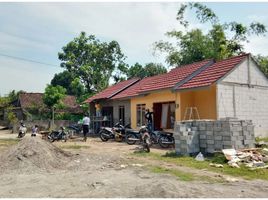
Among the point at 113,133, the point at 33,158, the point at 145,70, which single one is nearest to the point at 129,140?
the point at 113,133

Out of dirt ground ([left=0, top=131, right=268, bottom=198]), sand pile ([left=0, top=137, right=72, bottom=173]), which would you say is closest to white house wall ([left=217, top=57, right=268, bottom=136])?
dirt ground ([left=0, top=131, right=268, bottom=198])

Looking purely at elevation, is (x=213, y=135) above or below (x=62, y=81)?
below

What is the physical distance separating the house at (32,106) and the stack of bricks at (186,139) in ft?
90.5

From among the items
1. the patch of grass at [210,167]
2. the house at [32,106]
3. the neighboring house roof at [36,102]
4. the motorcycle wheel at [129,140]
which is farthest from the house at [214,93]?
the neighboring house roof at [36,102]

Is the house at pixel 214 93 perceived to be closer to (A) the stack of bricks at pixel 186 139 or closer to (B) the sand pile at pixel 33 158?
(A) the stack of bricks at pixel 186 139

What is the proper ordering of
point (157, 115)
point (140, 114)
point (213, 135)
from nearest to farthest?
point (213, 135) → point (157, 115) → point (140, 114)

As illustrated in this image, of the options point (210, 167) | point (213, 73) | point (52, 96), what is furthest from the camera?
point (52, 96)

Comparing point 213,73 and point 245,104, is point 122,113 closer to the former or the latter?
point 213,73

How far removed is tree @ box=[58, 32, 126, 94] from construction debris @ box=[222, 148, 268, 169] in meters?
31.3

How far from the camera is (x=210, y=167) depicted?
30.7ft

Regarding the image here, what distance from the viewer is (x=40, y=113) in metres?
37.7

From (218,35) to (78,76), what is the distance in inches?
747

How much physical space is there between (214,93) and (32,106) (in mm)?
28317

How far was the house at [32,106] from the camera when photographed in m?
38.4
